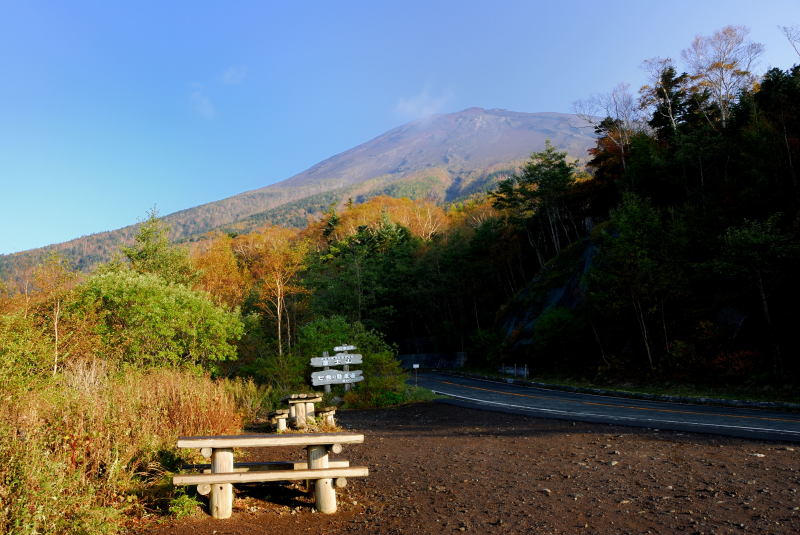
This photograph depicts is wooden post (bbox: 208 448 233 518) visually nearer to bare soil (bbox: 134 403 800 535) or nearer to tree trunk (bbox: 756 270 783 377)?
bare soil (bbox: 134 403 800 535)

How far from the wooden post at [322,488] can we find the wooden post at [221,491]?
0.77 m

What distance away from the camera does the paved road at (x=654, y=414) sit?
9.45 meters

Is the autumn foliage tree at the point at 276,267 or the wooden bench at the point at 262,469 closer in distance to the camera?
the wooden bench at the point at 262,469

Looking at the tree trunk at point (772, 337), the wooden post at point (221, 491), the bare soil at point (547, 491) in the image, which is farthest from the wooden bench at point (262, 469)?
the tree trunk at point (772, 337)

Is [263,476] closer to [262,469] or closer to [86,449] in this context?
[262,469]

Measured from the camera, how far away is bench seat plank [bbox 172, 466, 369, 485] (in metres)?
4.39

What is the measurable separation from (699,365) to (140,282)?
19.1 meters

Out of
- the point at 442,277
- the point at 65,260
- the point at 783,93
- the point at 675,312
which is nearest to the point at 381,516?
the point at 675,312

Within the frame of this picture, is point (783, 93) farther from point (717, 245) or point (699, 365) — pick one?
point (699, 365)

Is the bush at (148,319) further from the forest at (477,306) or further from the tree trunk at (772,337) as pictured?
the tree trunk at (772,337)

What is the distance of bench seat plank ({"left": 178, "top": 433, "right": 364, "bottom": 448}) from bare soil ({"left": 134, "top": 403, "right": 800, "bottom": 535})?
25.6 inches

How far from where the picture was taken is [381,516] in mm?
4734

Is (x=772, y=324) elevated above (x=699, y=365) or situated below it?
above

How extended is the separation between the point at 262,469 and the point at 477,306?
38.0 metres
